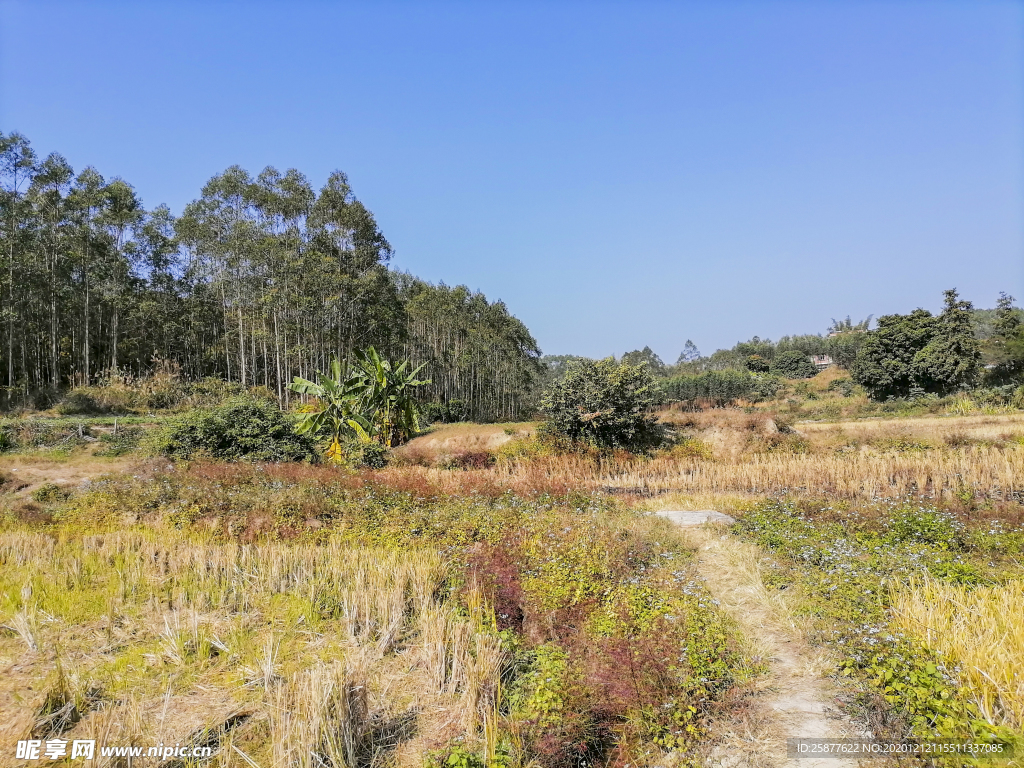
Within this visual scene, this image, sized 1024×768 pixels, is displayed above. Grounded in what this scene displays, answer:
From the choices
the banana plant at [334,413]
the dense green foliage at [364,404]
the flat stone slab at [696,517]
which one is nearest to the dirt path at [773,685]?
the flat stone slab at [696,517]

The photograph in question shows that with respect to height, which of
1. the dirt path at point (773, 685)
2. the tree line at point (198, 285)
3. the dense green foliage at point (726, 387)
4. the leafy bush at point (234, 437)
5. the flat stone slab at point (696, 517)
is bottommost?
the dirt path at point (773, 685)

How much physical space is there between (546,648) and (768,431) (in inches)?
575

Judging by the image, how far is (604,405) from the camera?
15.8 metres

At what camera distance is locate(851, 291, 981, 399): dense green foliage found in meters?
27.5

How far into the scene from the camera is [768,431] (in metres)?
16.8

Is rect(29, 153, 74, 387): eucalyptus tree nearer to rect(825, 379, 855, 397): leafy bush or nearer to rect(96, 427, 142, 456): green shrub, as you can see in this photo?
rect(96, 427, 142, 456): green shrub

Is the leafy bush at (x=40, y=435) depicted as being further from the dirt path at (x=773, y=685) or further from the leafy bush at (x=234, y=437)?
the dirt path at (x=773, y=685)

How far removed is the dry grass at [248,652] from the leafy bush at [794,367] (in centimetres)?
5843

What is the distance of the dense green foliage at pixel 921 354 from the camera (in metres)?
27.5

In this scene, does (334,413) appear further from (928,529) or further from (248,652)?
(928,529)

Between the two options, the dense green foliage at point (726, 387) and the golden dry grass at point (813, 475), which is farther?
the dense green foliage at point (726, 387)

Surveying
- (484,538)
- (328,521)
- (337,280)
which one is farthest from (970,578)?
(337,280)

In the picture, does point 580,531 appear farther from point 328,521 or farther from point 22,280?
point 22,280

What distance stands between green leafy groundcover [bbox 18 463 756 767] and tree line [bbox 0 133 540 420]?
1778 cm
